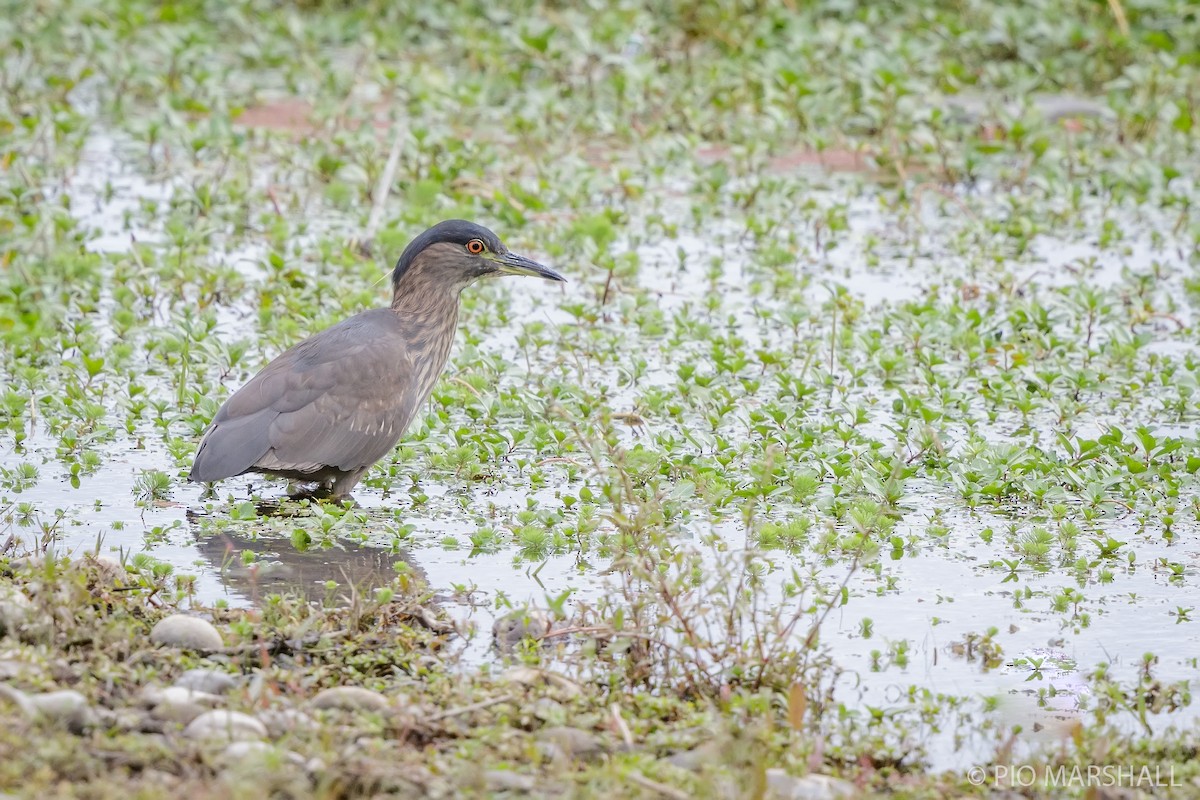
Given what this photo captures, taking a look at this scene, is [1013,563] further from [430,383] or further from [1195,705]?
[430,383]

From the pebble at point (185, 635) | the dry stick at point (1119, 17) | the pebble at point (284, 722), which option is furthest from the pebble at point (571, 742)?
the dry stick at point (1119, 17)

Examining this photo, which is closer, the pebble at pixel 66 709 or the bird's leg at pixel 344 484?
Result: the pebble at pixel 66 709

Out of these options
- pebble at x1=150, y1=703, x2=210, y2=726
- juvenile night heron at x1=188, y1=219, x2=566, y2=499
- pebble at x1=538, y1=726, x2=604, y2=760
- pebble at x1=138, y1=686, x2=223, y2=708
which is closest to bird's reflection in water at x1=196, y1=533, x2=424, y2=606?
juvenile night heron at x1=188, y1=219, x2=566, y2=499

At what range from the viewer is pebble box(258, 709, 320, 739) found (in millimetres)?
4363

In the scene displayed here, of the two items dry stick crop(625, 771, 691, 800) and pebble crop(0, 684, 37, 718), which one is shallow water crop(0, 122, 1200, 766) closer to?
dry stick crop(625, 771, 691, 800)

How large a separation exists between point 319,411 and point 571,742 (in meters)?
2.53

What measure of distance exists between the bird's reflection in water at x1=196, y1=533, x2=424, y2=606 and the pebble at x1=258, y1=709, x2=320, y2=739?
1080 millimetres

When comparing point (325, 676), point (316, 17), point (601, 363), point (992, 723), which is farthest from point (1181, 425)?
point (316, 17)

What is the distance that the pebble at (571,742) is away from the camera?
4436 millimetres

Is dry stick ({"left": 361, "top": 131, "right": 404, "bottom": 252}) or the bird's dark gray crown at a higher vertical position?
dry stick ({"left": 361, "top": 131, "right": 404, "bottom": 252})

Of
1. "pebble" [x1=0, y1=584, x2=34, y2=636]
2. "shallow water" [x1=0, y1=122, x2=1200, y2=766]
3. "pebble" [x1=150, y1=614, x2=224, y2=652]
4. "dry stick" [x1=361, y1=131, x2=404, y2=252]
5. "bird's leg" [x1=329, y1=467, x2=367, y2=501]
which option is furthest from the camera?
"dry stick" [x1=361, y1=131, x2=404, y2=252]

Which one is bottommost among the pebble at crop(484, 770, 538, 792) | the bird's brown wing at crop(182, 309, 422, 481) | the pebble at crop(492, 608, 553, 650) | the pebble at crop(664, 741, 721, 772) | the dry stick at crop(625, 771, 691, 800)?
the pebble at crop(484, 770, 538, 792)

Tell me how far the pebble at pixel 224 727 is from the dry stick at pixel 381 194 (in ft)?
18.4

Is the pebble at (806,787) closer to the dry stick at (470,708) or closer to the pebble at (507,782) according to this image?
the pebble at (507,782)
